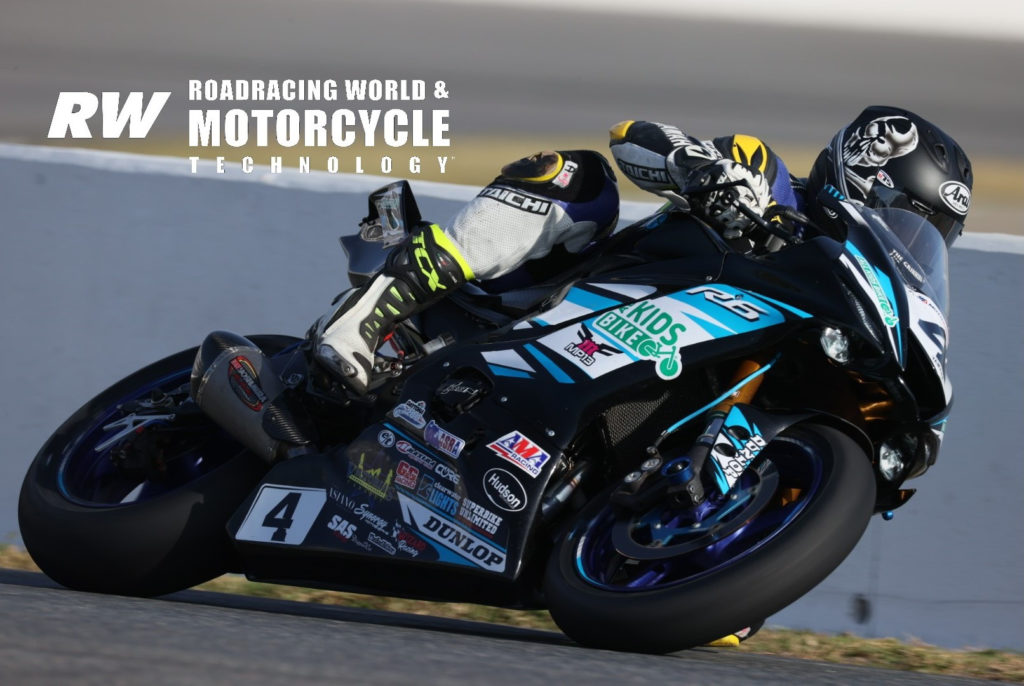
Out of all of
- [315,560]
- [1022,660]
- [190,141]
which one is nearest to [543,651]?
[315,560]

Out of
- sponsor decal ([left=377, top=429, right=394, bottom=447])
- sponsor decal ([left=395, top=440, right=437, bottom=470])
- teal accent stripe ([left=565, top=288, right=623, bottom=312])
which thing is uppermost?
teal accent stripe ([left=565, top=288, right=623, bottom=312])

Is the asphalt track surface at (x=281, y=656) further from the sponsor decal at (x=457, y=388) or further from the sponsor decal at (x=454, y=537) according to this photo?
the sponsor decal at (x=457, y=388)

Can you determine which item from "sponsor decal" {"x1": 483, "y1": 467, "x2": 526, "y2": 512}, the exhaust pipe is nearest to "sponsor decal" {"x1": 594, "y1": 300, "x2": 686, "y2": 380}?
"sponsor decal" {"x1": 483, "y1": 467, "x2": 526, "y2": 512}

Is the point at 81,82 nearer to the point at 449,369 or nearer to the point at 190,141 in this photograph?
the point at 190,141

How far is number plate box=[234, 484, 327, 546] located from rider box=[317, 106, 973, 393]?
1.04 ft

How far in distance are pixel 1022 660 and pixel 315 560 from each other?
7.49 ft

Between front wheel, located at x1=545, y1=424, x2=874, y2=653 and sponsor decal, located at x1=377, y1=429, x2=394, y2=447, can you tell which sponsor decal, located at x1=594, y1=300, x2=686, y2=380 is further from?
sponsor decal, located at x1=377, y1=429, x2=394, y2=447

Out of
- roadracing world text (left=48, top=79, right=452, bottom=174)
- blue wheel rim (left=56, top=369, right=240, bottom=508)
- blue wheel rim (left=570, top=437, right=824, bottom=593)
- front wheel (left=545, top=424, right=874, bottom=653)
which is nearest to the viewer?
front wheel (left=545, top=424, right=874, bottom=653)

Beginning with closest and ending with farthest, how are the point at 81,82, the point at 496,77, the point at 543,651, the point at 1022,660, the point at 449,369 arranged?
the point at 543,651 → the point at 449,369 → the point at 1022,660 → the point at 81,82 → the point at 496,77

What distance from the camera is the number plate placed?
11.5ft

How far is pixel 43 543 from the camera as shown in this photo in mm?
3775

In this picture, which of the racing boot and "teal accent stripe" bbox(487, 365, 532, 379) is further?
the racing boot

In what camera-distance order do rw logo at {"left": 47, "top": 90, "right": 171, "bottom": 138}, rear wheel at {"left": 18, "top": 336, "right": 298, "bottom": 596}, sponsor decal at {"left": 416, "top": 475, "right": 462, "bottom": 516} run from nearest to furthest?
sponsor decal at {"left": 416, "top": 475, "right": 462, "bottom": 516} < rear wheel at {"left": 18, "top": 336, "right": 298, "bottom": 596} < rw logo at {"left": 47, "top": 90, "right": 171, "bottom": 138}

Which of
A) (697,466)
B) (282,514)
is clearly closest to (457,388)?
(282,514)
